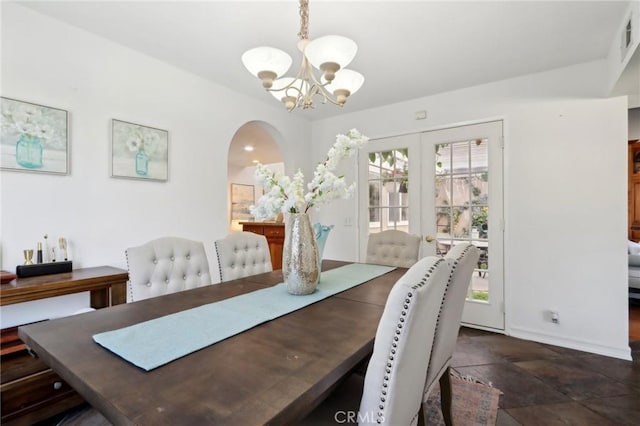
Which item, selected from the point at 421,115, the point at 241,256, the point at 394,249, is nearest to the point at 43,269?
the point at 241,256

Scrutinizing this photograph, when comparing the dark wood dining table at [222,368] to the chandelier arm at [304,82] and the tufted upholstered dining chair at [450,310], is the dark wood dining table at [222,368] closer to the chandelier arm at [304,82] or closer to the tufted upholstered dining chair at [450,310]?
the tufted upholstered dining chair at [450,310]

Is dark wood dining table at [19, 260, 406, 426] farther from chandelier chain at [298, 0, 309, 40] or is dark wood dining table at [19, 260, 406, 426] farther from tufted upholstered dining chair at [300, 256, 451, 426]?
chandelier chain at [298, 0, 309, 40]

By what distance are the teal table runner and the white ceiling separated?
1.70 meters

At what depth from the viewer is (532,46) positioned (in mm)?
2357

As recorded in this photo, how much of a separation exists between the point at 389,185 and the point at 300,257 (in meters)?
2.44

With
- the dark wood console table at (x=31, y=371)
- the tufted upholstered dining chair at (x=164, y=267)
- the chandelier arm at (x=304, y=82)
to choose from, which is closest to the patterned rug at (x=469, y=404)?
the tufted upholstered dining chair at (x=164, y=267)

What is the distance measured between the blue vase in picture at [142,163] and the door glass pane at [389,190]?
2456 mm

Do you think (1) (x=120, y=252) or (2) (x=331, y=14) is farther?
(1) (x=120, y=252)

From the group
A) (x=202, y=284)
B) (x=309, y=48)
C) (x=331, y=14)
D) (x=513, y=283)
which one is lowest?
(x=513, y=283)

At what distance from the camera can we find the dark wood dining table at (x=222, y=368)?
2.07 feet

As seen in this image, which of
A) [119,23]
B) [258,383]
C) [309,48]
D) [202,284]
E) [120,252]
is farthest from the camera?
[120,252]

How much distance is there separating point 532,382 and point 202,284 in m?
2.34

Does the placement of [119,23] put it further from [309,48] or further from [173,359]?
[173,359]

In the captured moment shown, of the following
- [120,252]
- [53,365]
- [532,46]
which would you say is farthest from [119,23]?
[532,46]
